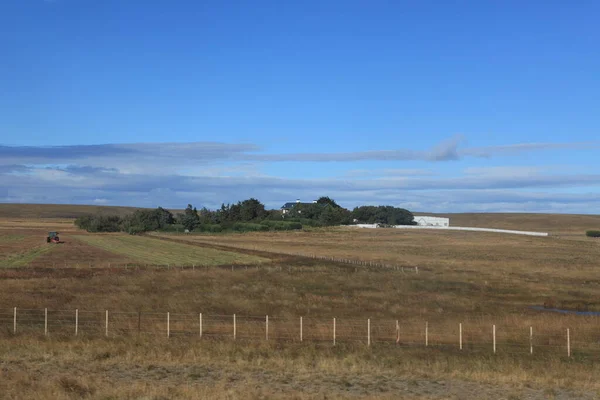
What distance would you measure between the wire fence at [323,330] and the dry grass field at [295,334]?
130mm

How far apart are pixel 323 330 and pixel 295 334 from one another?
1.78 metres

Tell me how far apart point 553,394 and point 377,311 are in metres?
23.4

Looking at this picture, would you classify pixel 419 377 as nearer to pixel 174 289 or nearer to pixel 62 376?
pixel 62 376

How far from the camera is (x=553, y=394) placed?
21062 millimetres

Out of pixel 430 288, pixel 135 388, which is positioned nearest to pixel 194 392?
pixel 135 388

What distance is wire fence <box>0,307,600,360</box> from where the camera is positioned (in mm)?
31312

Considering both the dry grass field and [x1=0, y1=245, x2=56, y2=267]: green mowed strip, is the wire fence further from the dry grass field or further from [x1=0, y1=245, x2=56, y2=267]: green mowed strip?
[x1=0, y1=245, x2=56, y2=267]: green mowed strip

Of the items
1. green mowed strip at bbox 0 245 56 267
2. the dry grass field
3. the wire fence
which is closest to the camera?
the dry grass field

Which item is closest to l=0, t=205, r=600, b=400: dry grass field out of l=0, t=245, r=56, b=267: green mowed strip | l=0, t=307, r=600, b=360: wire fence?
l=0, t=307, r=600, b=360: wire fence

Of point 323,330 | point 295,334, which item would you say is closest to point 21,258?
point 323,330

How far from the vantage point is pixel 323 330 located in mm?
34750

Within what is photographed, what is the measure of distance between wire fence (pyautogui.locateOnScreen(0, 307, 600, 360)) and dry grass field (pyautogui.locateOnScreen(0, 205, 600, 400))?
5.1 inches

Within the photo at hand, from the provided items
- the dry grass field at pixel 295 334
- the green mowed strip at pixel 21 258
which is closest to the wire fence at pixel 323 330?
the dry grass field at pixel 295 334

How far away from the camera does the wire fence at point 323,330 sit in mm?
31312
